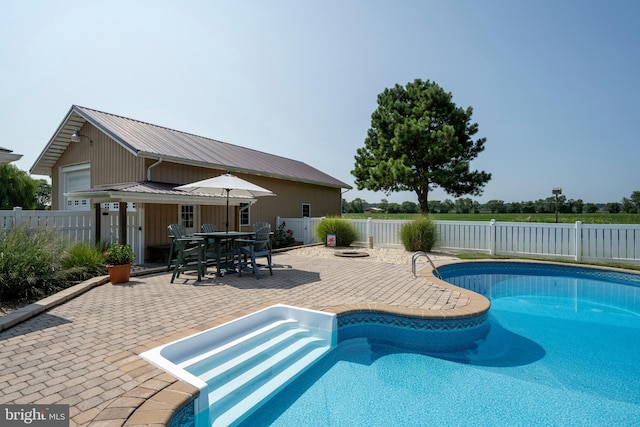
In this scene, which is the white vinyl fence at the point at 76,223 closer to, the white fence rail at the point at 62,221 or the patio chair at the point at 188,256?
the white fence rail at the point at 62,221

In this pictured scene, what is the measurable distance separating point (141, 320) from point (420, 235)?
8.96 metres

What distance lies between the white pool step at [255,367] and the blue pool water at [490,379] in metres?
0.15

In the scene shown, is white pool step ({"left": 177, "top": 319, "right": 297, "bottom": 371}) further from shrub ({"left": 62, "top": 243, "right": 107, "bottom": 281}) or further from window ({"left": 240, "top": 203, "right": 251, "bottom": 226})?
window ({"left": 240, "top": 203, "right": 251, "bottom": 226})

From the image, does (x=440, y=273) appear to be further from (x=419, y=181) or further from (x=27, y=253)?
(x=419, y=181)

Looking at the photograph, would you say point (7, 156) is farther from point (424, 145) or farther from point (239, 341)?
point (424, 145)

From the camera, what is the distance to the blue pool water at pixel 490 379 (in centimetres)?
262

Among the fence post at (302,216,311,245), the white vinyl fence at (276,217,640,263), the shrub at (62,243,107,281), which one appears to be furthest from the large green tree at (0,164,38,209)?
the white vinyl fence at (276,217,640,263)

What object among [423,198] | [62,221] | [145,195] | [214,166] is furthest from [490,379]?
[423,198]

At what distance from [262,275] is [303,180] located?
939 cm

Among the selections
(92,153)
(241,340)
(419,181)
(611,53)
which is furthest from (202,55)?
(419,181)

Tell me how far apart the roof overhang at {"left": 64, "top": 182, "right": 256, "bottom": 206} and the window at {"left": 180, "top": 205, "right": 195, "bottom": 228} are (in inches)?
42.1

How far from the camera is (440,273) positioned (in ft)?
26.0

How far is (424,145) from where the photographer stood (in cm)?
1923

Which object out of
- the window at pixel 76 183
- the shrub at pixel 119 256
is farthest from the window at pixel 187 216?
the shrub at pixel 119 256
